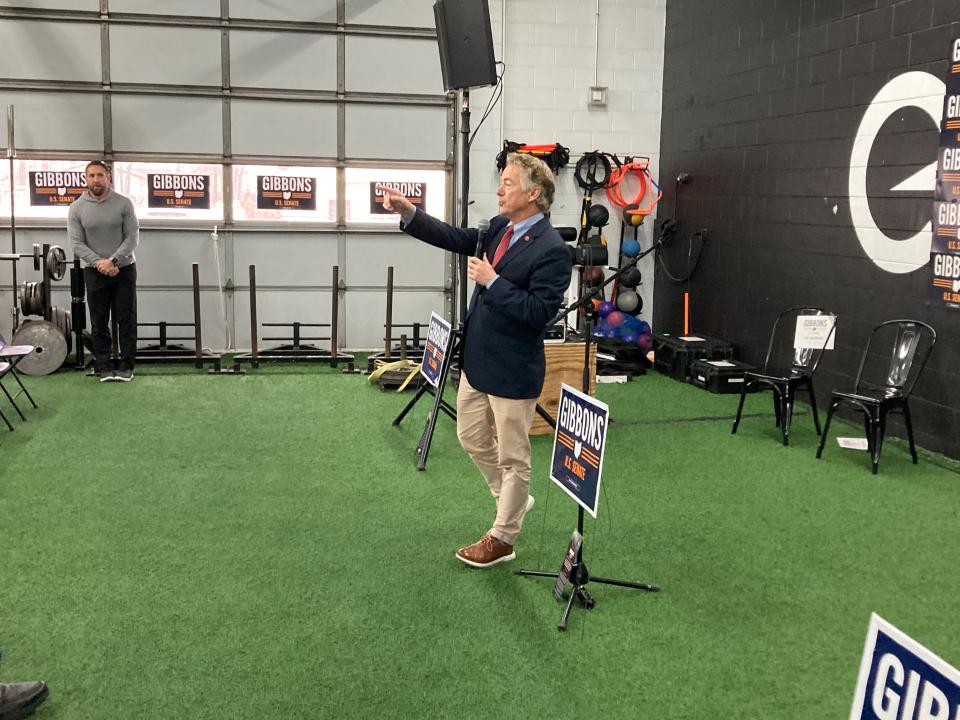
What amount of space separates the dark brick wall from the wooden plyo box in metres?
1.95

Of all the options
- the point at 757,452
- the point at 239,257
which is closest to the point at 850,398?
the point at 757,452

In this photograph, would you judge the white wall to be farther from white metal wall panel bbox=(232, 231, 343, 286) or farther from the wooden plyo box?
the wooden plyo box

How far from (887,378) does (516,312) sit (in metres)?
3.62

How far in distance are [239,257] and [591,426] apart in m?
6.44

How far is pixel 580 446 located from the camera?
125 inches

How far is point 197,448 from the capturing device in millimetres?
5398

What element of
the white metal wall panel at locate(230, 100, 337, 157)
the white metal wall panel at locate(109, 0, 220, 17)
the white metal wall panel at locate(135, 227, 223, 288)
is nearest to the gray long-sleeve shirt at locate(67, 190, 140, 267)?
the white metal wall panel at locate(135, 227, 223, 288)

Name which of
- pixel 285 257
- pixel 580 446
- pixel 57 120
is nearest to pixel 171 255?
pixel 285 257

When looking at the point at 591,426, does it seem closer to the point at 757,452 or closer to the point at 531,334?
the point at 531,334

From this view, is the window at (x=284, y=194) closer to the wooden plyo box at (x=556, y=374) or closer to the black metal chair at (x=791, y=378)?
the wooden plyo box at (x=556, y=374)

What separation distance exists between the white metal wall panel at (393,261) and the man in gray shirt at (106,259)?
7.26 ft

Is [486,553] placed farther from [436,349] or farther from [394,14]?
[394,14]

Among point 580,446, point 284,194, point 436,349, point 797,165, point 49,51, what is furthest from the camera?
point 284,194

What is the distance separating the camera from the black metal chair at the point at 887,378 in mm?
5203
